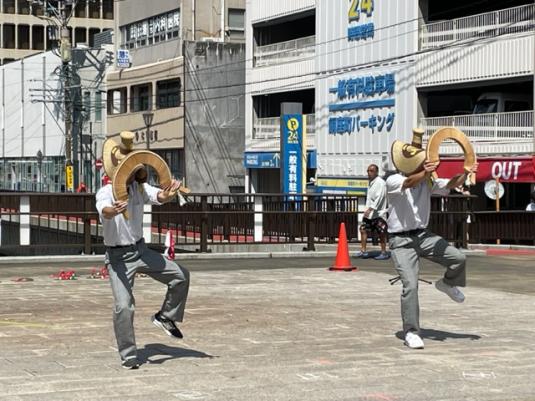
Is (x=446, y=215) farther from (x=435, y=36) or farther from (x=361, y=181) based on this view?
(x=361, y=181)

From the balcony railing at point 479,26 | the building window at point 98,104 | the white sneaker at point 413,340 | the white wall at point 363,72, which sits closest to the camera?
the white sneaker at point 413,340

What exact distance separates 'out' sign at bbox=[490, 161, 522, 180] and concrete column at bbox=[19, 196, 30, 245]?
19352mm

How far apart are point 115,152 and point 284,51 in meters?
43.3

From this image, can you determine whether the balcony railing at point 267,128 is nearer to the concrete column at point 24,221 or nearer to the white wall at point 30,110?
the white wall at point 30,110

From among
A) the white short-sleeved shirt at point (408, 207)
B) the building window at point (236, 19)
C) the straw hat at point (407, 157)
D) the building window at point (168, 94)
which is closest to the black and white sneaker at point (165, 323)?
the white short-sleeved shirt at point (408, 207)

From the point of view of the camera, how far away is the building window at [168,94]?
59.1 meters

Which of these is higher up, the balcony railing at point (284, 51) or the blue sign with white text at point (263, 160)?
the balcony railing at point (284, 51)

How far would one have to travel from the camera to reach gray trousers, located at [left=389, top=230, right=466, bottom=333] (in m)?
9.81

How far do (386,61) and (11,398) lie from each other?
3668 centimetres

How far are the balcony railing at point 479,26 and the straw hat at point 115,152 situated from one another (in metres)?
28.6

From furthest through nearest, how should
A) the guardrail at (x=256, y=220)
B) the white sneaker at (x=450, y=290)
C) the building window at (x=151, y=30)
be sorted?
the building window at (x=151, y=30) < the guardrail at (x=256, y=220) < the white sneaker at (x=450, y=290)

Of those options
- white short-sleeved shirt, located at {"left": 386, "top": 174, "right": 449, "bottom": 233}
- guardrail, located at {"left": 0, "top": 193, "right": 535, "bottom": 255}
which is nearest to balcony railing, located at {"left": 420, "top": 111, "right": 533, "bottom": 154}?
guardrail, located at {"left": 0, "top": 193, "right": 535, "bottom": 255}

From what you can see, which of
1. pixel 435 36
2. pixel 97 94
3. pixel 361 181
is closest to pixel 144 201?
pixel 435 36

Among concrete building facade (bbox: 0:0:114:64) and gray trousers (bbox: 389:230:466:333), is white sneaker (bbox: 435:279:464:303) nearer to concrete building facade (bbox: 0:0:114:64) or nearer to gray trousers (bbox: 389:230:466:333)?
gray trousers (bbox: 389:230:466:333)
